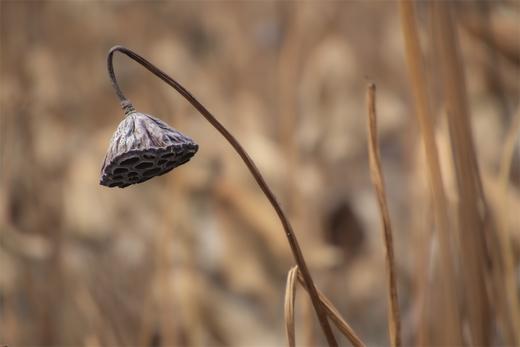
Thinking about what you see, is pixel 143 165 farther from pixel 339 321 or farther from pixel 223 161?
pixel 223 161

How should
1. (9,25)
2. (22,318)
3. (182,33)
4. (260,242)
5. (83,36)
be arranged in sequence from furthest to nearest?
Result: (182,33)
(83,36)
(22,318)
(260,242)
(9,25)

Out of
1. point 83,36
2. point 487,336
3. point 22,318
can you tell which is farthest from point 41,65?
point 487,336

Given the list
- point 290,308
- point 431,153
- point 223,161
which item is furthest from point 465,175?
point 223,161

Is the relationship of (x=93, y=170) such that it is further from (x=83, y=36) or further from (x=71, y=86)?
(x=83, y=36)

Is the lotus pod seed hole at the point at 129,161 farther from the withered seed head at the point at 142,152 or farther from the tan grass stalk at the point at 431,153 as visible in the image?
the tan grass stalk at the point at 431,153

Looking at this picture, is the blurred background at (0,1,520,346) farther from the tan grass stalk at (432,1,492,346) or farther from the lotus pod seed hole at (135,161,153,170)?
the lotus pod seed hole at (135,161,153,170)

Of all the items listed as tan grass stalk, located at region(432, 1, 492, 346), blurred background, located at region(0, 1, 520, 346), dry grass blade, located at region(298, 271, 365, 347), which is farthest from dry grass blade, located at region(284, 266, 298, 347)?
blurred background, located at region(0, 1, 520, 346)

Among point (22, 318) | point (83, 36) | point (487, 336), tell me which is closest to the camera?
point (487, 336)
